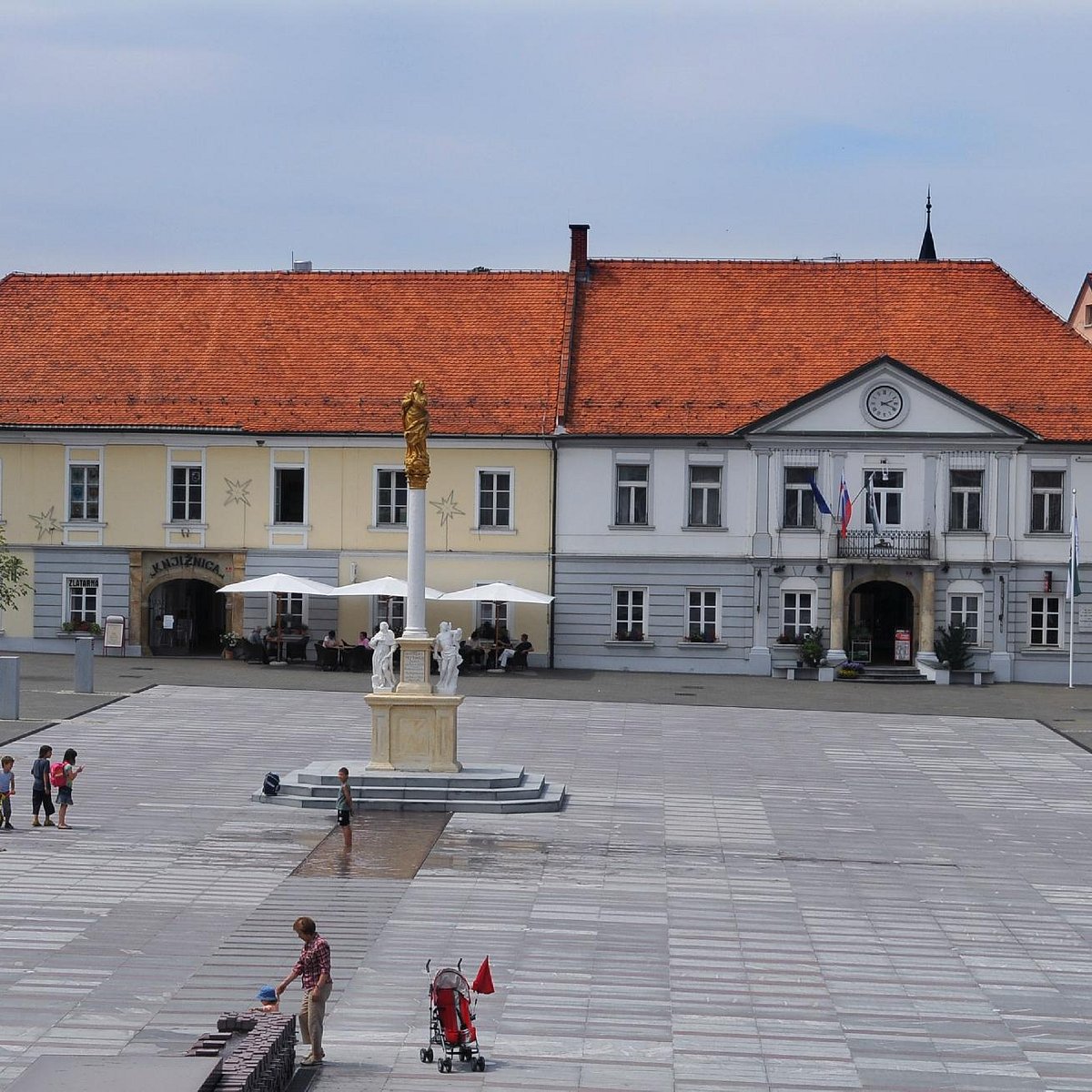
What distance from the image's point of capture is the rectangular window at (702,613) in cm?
5138

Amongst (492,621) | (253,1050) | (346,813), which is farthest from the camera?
(492,621)

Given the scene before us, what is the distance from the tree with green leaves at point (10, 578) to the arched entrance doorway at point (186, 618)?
3.36 meters

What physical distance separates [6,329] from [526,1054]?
42.7 meters

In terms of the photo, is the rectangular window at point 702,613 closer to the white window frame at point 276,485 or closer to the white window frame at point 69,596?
the white window frame at point 276,485

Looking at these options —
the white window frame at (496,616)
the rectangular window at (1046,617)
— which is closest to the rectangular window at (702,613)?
the white window frame at (496,616)

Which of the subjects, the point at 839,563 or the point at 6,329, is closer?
the point at 839,563

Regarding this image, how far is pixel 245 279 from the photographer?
5684 centimetres

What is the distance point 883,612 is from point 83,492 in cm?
2171

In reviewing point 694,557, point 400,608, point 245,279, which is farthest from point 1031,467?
point 245,279

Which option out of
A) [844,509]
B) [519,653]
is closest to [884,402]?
[844,509]

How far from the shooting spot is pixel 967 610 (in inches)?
2004

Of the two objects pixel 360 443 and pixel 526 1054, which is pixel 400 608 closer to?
pixel 360 443

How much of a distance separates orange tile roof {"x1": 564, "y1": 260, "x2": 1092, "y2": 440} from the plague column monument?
20811 mm

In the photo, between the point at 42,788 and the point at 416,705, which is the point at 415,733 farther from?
the point at 42,788
